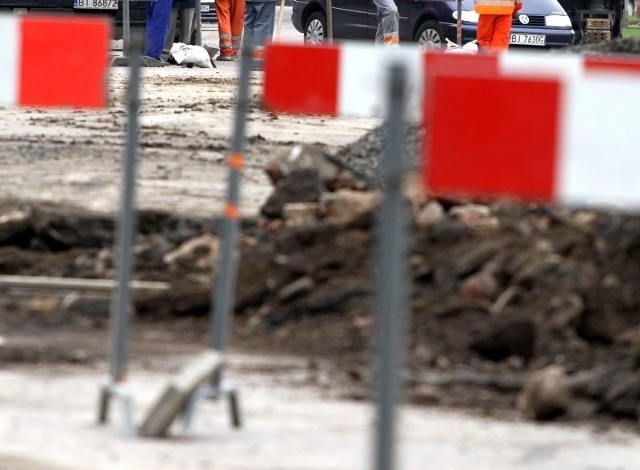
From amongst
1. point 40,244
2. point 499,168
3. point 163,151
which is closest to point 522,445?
point 499,168

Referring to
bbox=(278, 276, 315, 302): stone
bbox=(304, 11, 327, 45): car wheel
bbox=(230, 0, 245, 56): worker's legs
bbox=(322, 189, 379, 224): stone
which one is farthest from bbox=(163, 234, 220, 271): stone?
bbox=(304, 11, 327, 45): car wheel

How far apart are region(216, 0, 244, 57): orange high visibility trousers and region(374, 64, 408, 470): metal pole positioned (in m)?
21.4

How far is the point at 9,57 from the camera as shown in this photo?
7168 mm

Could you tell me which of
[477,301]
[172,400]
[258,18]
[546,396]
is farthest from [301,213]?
[258,18]

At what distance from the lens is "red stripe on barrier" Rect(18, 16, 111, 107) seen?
6.94 metres

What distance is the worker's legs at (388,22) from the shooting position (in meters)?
24.4

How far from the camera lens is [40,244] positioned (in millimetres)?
9242

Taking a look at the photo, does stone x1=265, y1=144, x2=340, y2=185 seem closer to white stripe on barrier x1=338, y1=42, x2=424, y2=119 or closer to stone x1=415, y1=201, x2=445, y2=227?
stone x1=415, y1=201, x2=445, y2=227

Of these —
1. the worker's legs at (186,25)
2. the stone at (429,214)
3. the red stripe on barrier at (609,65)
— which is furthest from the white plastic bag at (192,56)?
the red stripe on barrier at (609,65)

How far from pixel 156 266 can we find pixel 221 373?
103 inches

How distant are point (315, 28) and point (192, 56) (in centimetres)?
494

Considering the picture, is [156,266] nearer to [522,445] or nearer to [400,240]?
[522,445]

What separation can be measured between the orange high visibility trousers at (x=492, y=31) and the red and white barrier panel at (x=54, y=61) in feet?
51.2

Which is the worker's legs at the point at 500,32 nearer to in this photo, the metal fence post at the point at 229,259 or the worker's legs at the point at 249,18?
the worker's legs at the point at 249,18
